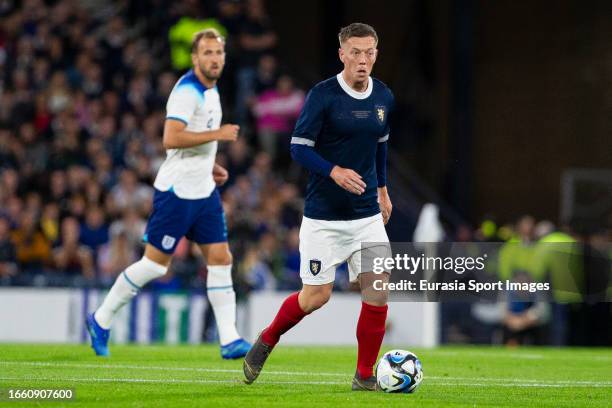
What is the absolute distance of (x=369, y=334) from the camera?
30.1ft

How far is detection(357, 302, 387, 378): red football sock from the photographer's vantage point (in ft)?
30.0

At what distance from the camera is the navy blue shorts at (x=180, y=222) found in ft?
38.6

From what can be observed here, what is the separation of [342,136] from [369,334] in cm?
132

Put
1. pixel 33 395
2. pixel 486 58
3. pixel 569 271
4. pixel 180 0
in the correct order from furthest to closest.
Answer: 1. pixel 486 58
2. pixel 180 0
3. pixel 569 271
4. pixel 33 395

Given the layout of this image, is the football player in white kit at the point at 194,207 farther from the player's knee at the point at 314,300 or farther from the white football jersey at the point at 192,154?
the player's knee at the point at 314,300

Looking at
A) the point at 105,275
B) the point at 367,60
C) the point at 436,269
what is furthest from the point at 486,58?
the point at 367,60

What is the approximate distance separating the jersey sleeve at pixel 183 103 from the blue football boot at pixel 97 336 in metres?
1.93

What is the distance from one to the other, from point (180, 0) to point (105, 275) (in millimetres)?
6976

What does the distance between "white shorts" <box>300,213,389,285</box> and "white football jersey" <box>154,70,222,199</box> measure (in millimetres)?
2758

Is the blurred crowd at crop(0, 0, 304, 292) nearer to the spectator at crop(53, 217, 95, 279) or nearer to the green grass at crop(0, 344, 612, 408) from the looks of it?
the spectator at crop(53, 217, 95, 279)

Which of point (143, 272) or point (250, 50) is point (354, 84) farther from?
point (250, 50)

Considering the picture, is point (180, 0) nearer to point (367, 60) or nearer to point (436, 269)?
point (436, 269)

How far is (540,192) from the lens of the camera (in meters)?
25.3

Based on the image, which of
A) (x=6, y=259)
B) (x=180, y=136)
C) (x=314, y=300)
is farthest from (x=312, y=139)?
(x=6, y=259)
